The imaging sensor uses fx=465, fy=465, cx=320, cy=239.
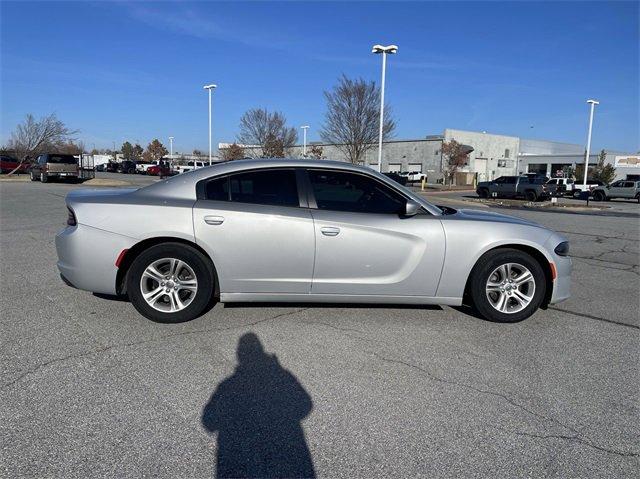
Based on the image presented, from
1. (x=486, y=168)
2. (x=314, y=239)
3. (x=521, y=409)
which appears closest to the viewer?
(x=521, y=409)

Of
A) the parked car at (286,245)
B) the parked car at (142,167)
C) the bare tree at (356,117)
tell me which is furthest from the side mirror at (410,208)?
the parked car at (142,167)

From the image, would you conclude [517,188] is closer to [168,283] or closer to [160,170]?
[168,283]

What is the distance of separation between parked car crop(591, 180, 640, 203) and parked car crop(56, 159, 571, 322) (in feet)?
122

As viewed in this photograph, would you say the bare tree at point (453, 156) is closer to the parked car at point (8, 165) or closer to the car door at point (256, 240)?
the parked car at point (8, 165)

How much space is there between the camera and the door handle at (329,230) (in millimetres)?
4344

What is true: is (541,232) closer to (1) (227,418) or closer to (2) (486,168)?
(1) (227,418)

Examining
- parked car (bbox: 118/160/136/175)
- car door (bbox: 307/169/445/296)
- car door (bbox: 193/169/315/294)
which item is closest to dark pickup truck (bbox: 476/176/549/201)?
car door (bbox: 307/169/445/296)

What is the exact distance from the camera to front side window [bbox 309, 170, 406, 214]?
4516 millimetres

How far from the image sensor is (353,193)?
4.57m

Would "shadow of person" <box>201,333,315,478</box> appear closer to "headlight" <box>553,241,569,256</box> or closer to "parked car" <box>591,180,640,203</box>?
"headlight" <box>553,241,569,256</box>

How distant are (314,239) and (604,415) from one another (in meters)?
2.58

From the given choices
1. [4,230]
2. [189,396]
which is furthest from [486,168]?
[189,396]

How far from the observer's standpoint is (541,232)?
4707 mm

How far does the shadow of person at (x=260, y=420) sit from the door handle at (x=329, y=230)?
1.24 m
